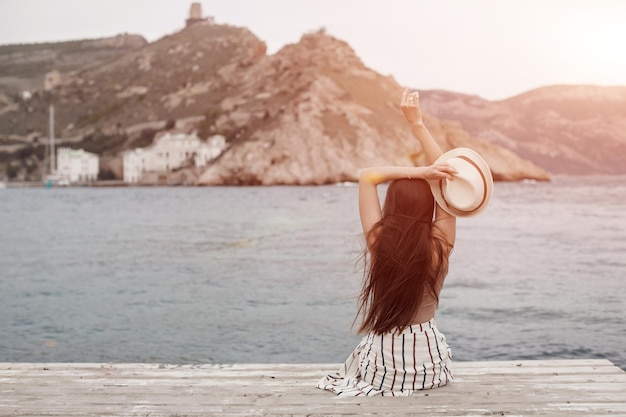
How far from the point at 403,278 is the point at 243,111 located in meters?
144

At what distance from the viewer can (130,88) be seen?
171 m

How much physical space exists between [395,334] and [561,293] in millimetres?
15472

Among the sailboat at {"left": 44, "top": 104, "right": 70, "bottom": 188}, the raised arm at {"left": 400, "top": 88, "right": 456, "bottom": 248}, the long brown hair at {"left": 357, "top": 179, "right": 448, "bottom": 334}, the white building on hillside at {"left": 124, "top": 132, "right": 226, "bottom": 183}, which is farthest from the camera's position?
the sailboat at {"left": 44, "top": 104, "right": 70, "bottom": 188}

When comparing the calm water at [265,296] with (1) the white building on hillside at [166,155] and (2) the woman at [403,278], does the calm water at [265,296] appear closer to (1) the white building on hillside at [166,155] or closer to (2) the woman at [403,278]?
(2) the woman at [403,278]

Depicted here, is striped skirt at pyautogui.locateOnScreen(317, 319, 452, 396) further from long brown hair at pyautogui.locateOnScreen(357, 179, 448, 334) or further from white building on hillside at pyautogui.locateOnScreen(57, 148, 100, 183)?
white building on hillside at pyautogui.locateOnScreen(57, 148, 100, 183)

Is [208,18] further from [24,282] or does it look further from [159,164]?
[24,282]

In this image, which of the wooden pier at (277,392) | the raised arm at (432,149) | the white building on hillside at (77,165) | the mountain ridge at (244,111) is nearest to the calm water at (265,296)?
the raised arm at (432,149)

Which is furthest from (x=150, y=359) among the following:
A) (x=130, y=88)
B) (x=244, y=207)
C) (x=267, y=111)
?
(x=130, y=88)

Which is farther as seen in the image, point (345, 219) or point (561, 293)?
point (345, 219)

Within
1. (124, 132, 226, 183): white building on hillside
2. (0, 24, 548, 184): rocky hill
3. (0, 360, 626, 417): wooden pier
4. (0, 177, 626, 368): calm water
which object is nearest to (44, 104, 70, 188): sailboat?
(0, 24, 548, 184): rocky hill

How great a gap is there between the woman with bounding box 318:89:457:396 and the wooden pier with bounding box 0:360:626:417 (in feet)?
0.48

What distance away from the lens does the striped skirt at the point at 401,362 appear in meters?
4.22

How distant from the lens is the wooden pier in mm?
4047

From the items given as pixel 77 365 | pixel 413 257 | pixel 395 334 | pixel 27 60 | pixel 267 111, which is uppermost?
pixel 27 60
